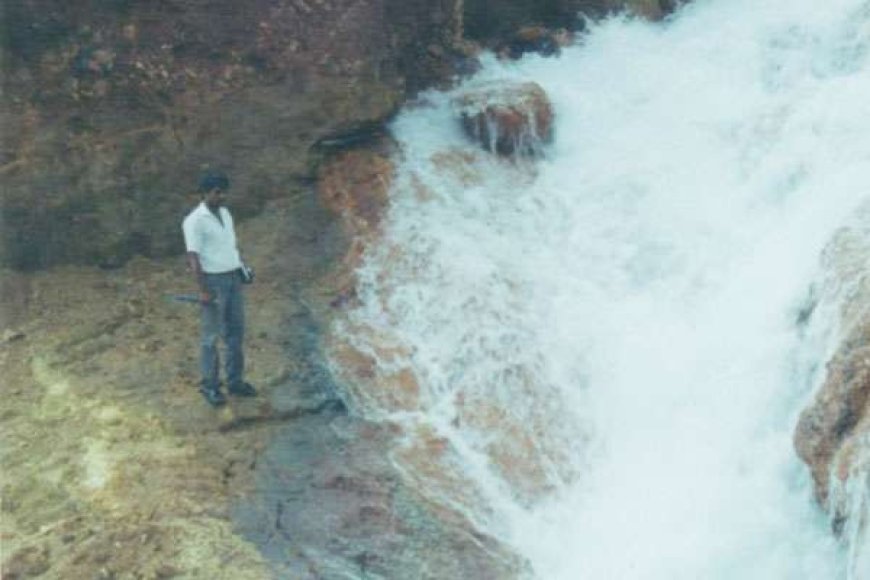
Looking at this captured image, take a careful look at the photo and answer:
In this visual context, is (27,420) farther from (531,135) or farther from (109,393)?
(531,135)

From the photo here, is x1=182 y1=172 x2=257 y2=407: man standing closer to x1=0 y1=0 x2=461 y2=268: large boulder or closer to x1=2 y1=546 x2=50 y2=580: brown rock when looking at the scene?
x1=2 y1=546 x2=50 y2=580: brown rock

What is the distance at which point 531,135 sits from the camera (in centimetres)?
1126

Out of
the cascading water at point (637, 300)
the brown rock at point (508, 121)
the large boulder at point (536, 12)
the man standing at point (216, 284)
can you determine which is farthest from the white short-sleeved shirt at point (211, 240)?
the large boulder at point (536, 12)

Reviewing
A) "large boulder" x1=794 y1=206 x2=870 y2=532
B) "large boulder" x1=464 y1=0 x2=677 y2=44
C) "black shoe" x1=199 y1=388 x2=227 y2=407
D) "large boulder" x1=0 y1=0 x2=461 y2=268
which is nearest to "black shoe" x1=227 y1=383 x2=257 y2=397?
"black shoe" x1=199 y1=388 x2=227 y2=407

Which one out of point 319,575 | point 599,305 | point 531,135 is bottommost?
point 319,575

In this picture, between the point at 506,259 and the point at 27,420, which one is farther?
the point at 506,259

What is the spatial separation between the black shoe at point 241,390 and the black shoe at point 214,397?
4.4 inches

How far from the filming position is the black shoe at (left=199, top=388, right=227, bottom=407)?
8.30 meters

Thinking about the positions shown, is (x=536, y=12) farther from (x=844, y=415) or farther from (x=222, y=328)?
(x=844, y=415)

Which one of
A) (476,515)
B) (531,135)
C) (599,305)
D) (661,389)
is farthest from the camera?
(531,135)

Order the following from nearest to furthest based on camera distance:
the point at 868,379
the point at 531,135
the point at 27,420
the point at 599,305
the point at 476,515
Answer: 1. the point at 868,379
2. the point at 476,515
3. the point at 27,420
4. the point at 599,305
5. the point at 531,135

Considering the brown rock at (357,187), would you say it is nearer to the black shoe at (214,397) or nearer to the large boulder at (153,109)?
the large boulder at (153,109)

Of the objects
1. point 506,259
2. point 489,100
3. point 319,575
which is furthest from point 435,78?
point 319,575

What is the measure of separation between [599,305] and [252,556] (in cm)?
372
